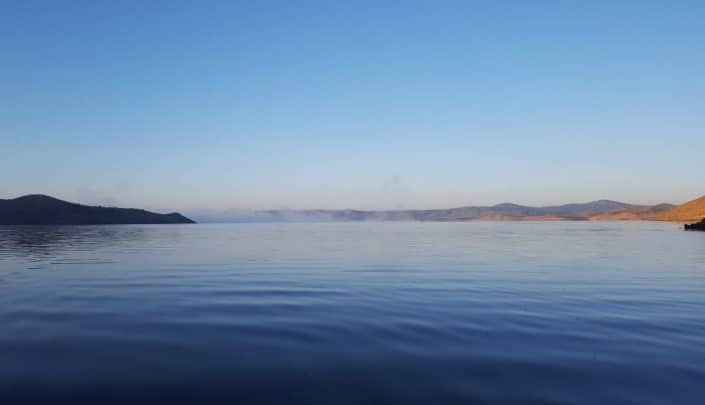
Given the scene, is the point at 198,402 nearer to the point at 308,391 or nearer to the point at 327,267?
the point at 308,391

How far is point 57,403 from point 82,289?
15.8 meters

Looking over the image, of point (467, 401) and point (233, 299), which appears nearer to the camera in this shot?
point (467, 401)

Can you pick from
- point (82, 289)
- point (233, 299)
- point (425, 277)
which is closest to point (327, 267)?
point (425, 277)

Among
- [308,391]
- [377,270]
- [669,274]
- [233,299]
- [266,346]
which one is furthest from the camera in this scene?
[377,270]

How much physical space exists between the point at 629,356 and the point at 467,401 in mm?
5604

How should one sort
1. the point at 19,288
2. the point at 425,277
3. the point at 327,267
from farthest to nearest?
the point at 327,267, the point at 425,277, the point at 19,288

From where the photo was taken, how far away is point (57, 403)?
24.1 ft

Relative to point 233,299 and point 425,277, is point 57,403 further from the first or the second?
point 425,277

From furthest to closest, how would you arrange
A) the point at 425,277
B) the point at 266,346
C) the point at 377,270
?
the point at 377,270 < the point at 425,277 < the point at 266,346

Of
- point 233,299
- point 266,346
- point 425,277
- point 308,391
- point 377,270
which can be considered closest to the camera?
point 308,391

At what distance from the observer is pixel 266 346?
11031 mm

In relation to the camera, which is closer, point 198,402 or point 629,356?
point 198,402

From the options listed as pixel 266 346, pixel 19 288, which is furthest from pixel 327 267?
pixel 266 346

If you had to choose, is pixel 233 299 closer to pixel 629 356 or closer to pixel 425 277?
pixel 425 277
